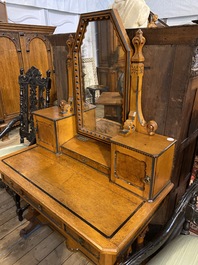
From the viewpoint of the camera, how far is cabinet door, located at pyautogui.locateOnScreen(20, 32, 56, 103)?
294cm

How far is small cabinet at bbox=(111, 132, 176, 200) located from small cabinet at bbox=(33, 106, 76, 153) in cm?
39

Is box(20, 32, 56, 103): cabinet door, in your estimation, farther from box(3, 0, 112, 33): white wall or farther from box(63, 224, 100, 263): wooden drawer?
box(63, 224, 100, 263): wooden drawer

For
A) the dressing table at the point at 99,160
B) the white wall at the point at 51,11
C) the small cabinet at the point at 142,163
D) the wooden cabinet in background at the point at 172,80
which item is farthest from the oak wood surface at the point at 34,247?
the white wall at the point at 51,11

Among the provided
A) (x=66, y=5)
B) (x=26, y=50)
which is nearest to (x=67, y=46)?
(x=26, y=50)

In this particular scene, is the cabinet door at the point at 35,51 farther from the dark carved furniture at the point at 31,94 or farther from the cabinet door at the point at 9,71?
the dark carved furniture at the point at 31,94

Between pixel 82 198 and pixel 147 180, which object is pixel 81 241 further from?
pixel 147 180

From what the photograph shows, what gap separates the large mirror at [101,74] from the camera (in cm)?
88

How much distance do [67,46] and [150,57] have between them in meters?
0.50

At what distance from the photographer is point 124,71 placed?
890 millimetres

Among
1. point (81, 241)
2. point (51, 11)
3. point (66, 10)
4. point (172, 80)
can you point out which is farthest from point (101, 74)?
point (66, 10)

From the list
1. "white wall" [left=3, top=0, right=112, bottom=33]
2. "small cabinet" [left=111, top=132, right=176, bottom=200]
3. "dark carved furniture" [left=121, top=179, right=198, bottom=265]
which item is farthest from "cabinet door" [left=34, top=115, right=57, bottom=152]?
"white wall" [left=3, top=0, right=112, bottom=33]

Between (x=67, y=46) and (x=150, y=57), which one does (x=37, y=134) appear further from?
(x=150, y=57)

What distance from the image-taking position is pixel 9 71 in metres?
2.89

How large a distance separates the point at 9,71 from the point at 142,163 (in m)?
2.72
